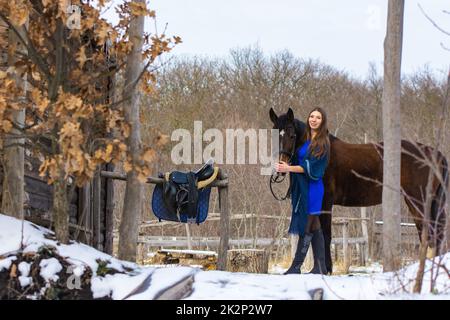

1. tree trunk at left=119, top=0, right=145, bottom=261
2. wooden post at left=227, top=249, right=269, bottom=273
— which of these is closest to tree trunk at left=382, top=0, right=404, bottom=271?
tree trunk at left=119, top=0, right=145, bottom=261

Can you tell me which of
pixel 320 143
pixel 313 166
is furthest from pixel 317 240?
pixel 320 143

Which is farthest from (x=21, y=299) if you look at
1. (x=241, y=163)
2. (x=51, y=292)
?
(x=241, y=163)

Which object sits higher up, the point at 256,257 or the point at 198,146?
the point at 198,146

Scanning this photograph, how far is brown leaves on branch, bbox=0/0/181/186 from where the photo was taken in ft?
19.9

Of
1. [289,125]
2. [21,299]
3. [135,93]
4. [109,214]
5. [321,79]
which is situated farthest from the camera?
[321,79]

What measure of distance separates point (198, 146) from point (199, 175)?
52.1ft

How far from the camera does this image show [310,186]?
7.72 m

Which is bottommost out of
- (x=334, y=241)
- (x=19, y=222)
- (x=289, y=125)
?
(x=334, y=241)

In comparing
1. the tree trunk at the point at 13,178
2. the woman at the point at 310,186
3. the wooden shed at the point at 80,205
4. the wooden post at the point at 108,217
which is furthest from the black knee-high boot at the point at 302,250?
the wooden post at the point at 108,217

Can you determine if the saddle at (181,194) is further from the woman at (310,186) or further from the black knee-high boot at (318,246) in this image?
the black knee-high boot at (318,246)

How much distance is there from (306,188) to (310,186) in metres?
0.05

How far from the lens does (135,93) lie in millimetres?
7289

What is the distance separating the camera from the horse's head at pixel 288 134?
784 cm

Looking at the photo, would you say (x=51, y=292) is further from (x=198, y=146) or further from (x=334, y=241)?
(x=198, y=146)
